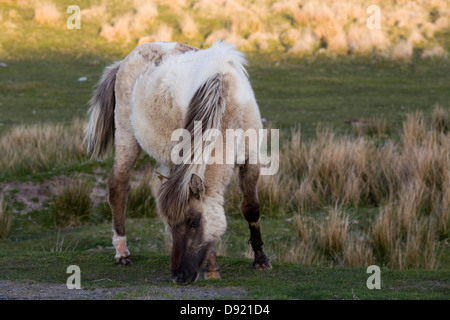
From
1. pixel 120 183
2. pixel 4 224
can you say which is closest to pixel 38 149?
pixel 4 224

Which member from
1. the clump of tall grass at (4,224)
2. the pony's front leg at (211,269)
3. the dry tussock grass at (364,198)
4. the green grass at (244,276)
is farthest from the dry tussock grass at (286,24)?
the pony's front leg at (211,269)

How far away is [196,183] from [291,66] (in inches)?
631

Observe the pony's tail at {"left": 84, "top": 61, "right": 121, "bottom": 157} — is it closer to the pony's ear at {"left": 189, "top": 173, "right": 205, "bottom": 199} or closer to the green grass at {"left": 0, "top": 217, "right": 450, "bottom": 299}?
the green grass at {"left": 0, "top": 217, "right": 450, "bottom": 299}

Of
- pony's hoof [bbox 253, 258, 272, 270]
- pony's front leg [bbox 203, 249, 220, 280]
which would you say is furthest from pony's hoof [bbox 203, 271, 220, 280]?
pony's hoof [bbox 253, 258, 272, 270]

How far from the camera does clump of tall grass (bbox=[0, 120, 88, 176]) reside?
10.9 meters

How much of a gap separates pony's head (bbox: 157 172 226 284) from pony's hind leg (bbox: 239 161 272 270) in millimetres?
822

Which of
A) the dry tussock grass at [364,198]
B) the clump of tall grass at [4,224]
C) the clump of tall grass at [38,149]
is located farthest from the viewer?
the clump of tall grass at [38,149]

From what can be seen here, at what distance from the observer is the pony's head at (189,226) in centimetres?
527

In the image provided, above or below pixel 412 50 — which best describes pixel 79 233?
below

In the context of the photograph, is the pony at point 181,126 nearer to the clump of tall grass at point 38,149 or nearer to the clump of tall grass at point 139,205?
the clump of tall grass at point 139,205

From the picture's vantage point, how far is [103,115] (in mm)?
7309

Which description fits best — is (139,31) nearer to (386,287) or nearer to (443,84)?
(443,84)
